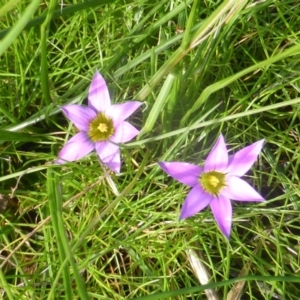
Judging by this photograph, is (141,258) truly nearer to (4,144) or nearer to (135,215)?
(135,215)

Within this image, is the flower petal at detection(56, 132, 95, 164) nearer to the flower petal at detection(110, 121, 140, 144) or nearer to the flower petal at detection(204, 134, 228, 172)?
the flower petal at detection(110, 121, 140, 144)

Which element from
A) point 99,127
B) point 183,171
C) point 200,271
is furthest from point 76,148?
point 200,271

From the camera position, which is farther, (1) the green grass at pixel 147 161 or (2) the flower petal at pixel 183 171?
(1) the green grass at pixel 147 161

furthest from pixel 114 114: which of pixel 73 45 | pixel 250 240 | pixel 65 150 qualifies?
pixel 250 240

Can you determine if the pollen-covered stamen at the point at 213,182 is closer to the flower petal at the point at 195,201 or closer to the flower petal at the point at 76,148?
the flower petal at the point at 195,201

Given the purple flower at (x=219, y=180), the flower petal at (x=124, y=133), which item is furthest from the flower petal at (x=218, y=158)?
the flower petal at (x=124, y=133)

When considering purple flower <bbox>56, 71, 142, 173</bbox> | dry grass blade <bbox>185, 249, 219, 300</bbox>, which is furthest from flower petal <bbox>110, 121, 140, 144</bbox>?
dry grass blade <bbox>185, 249, 219, 300</bbox>
